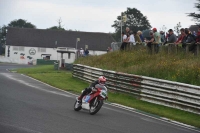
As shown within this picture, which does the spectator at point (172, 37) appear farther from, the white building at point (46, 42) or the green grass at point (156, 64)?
the white building at point (46, 42)

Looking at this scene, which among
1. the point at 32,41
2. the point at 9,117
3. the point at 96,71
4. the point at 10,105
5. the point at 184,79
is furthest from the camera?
the point at 32,41

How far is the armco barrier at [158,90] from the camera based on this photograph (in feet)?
57.6

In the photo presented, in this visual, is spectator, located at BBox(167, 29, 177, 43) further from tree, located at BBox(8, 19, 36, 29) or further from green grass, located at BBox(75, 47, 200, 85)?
tree, located at BBox(8, 19, 36, 29)

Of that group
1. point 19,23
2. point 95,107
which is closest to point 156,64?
point 95,107

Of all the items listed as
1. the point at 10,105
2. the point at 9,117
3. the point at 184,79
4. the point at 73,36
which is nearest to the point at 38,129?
the point at 9,117

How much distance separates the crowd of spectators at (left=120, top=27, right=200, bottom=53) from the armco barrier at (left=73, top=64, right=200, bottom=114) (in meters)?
3.28

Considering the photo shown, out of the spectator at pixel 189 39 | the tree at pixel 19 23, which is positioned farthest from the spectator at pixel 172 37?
the tree at pixel 19 23

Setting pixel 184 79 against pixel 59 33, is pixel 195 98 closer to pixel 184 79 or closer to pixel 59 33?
pixel 184 79

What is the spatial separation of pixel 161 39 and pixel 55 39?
281 ft

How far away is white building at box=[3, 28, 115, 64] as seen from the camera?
108 meters

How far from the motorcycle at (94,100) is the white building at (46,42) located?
90843mm

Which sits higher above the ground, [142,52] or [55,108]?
[142,52]

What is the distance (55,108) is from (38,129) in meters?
4.97

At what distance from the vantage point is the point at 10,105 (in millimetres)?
15680
